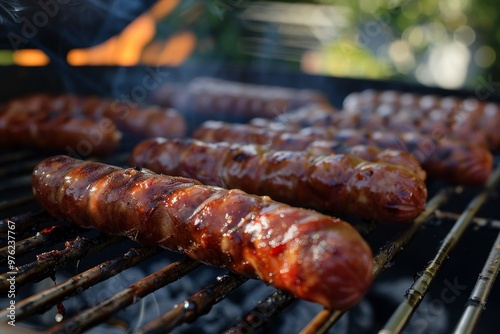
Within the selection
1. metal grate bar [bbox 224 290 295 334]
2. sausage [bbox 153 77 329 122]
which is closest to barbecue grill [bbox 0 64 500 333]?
metal grate bar [bbox 224 290 295 334]

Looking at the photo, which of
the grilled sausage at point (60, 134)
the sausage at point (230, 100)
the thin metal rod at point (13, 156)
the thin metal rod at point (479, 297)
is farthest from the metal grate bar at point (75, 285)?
the sausage at point (230, 100)

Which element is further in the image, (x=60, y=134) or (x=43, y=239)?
(x=60, y=134)

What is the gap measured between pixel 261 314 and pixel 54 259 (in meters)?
1.06

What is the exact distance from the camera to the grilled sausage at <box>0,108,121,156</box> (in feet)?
14.5

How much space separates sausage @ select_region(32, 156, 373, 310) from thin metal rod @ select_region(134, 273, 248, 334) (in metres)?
0.09

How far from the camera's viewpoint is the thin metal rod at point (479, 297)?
1983mm

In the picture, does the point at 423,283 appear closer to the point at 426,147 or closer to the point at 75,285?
the point at 75,285

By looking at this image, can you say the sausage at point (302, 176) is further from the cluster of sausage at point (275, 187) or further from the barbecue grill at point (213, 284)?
the barbecue grill at point (213, 284)

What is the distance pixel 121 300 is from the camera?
2.10 meters

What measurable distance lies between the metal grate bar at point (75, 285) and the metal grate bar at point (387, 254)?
93 cm

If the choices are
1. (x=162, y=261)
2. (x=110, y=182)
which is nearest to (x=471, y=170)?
(x=162, y=261)

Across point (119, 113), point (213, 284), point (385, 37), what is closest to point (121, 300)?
point (213, 284)

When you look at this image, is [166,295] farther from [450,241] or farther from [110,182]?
[450,241]

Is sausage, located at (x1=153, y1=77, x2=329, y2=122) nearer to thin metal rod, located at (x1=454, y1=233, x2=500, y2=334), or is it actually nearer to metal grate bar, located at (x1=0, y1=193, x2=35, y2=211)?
metal grate bar, located at (x1=0, y1=193, x2=35, y2=211)
